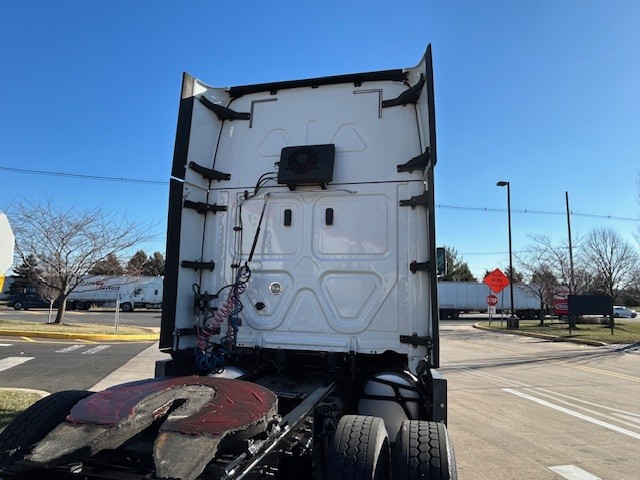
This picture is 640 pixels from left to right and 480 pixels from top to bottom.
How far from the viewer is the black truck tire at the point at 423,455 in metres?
2.38

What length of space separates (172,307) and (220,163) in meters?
1.54

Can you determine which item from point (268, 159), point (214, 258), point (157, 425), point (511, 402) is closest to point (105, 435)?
point (157, 425)

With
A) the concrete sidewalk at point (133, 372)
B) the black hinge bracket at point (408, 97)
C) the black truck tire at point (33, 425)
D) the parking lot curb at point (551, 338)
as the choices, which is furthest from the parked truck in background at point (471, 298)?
the black truck tire at point (33, 425)

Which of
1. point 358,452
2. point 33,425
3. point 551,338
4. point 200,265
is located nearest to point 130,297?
point 551,338

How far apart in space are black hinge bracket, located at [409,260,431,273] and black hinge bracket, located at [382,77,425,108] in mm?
1551

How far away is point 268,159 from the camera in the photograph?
14.9ft

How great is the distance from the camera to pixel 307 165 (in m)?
4.32

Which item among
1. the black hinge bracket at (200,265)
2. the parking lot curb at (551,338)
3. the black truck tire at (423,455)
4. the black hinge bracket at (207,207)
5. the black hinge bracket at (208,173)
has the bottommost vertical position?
the parking lot curb at (551,338)

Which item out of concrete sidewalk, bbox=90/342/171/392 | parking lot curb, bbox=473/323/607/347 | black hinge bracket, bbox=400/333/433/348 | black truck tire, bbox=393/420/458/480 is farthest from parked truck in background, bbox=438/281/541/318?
black truck tire, bbox=393/420/458/480

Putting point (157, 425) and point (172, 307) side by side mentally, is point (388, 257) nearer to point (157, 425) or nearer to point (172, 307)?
point (172, 307)

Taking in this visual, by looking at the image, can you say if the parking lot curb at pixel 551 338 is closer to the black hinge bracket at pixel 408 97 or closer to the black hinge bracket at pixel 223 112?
the black hinge bracket at pixel 408 97

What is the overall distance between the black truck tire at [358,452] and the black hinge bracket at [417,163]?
227cm

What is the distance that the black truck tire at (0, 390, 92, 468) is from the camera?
2.25 m

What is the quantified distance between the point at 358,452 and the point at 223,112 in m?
3.53
